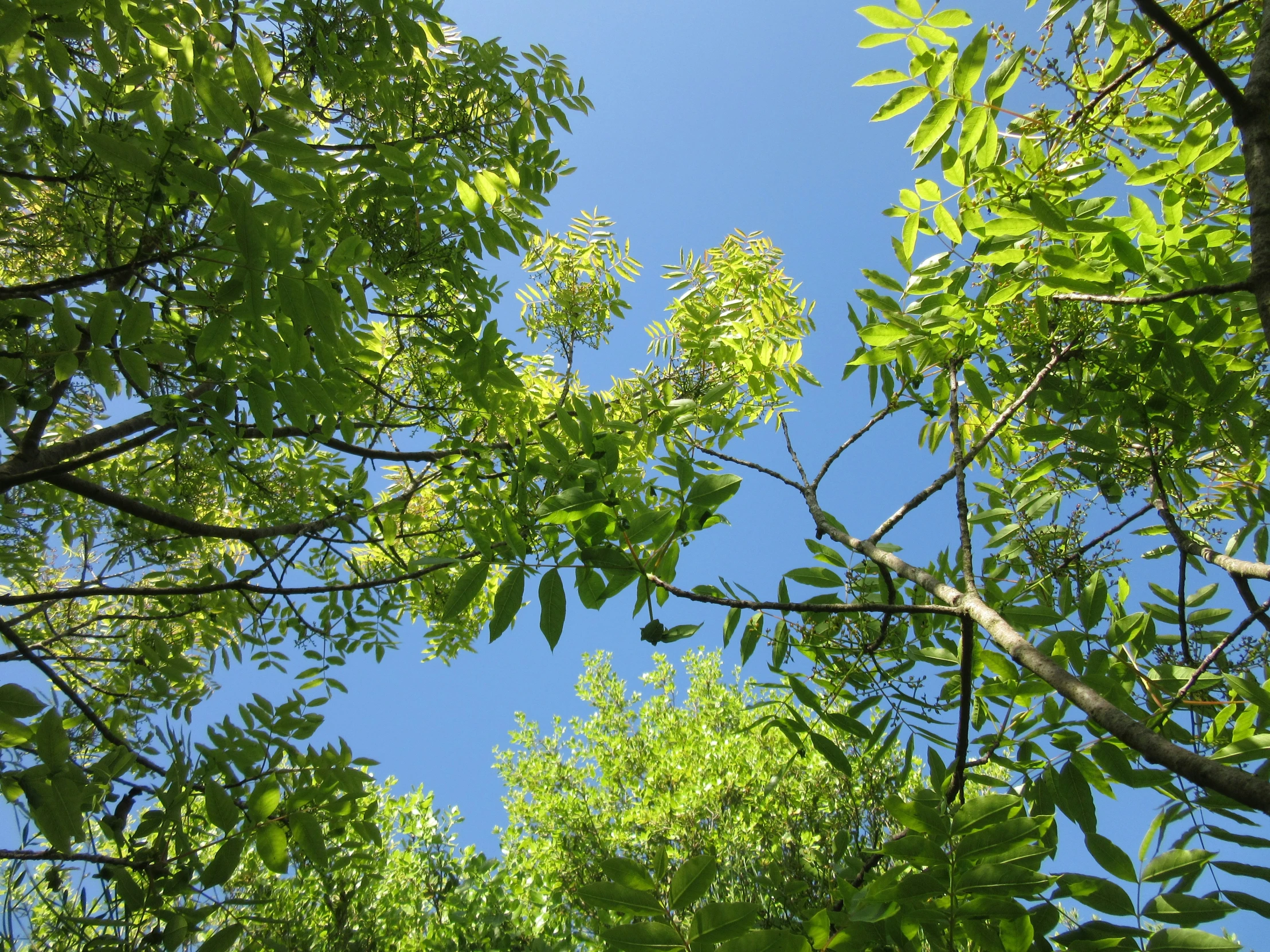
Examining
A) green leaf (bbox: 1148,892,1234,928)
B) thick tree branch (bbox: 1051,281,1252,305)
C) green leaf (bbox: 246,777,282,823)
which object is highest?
thick tree branch (bbox: 1051,281,1252,305)

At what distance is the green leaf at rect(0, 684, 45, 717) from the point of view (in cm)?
143

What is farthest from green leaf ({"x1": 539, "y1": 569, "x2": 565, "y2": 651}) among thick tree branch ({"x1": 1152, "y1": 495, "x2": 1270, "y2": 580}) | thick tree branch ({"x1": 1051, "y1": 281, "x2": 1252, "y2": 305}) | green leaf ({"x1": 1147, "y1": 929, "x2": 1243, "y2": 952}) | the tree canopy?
thick tree branch ({"x1": 1152, "y1": 495, "x2": 1270, "y2": 580})

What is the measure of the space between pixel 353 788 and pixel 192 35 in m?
2.30

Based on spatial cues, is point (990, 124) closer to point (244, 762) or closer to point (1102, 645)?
point (1102, 645)

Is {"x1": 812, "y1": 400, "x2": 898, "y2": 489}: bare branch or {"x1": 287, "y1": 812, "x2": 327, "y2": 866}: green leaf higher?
{"x1": 812, "y1": 400, "x2": 898, "y2": 489}: bare branch

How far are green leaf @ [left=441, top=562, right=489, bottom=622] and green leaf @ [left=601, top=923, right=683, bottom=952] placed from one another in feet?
1.93

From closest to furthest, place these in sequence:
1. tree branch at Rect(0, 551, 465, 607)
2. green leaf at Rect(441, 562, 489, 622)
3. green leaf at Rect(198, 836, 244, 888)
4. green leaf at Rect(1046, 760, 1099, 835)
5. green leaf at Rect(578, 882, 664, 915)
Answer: green leaf at Rect(578, 882, 664, 915)
green leaf at Rect(441, 562, 489, 622)
green leaf at Rect(1046, 760, 1099, 835)
green leaf at Rect(198, 836, 244, 888)
tree branch at Rect(0, 551, 465, 607)

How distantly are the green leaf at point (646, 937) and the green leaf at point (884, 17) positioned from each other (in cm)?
223

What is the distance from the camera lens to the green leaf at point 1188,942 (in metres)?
0.94

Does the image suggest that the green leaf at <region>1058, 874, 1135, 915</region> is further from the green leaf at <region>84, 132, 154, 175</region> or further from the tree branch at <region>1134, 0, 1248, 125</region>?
the green leaf at <region>84, 132, 154, 175</region>

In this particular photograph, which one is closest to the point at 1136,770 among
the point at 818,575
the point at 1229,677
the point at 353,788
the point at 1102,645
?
the point at 1229,677

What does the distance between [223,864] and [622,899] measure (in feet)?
3.56

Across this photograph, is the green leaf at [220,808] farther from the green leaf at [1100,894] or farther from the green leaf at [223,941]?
the green leaf at [1100,894]

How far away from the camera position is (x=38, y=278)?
3479mm
